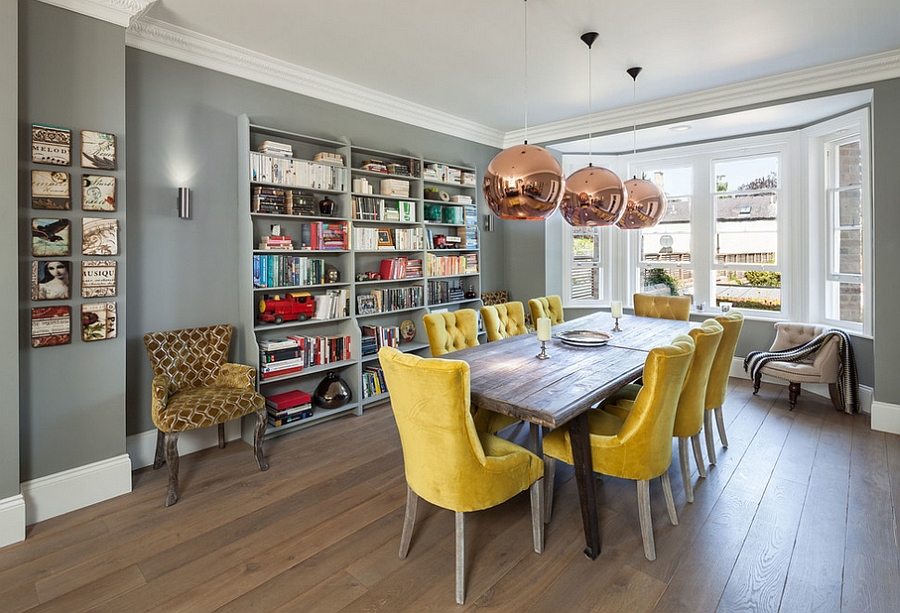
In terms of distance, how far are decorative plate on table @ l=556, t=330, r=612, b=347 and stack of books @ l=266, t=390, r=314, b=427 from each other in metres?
2.06

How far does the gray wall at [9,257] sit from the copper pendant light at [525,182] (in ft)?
7.72

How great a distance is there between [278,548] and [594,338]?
7.81ft

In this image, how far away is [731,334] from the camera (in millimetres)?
2896

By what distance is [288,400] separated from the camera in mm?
3719

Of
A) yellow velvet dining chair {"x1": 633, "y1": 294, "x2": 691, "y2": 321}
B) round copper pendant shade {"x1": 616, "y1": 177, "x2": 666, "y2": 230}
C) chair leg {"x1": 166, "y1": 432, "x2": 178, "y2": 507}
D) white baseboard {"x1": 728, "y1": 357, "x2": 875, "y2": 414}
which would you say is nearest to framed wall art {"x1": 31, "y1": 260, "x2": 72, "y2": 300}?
chair leg {"x1": 166, "y1": 432, "x2": 178, "y2": 507}

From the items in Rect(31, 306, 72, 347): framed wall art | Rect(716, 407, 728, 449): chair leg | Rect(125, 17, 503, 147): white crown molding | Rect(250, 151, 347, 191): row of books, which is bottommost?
Rect(716, 407, 728, 449): chair leg

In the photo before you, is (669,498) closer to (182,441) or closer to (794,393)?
(794,393)

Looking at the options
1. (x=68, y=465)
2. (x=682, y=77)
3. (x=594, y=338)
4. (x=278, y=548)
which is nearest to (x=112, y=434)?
(x=68, y=465)

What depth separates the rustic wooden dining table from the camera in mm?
2062

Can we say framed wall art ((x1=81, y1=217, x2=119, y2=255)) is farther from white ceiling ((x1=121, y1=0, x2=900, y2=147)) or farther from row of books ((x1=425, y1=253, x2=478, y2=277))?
row of books ((x1=425, y1=253, x2=478, y2=277))

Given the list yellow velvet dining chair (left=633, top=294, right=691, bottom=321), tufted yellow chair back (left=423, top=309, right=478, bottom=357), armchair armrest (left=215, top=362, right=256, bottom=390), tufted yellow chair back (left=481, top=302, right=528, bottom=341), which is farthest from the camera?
yellow velvet dining chair (left=633, top=294, right=691, bottom=321)

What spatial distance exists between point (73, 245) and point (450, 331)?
233 cm

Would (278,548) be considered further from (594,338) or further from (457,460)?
(594,338)

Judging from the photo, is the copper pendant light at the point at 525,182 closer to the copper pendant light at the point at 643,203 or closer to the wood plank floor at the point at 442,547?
the copper pendant light at the point at 643,203
